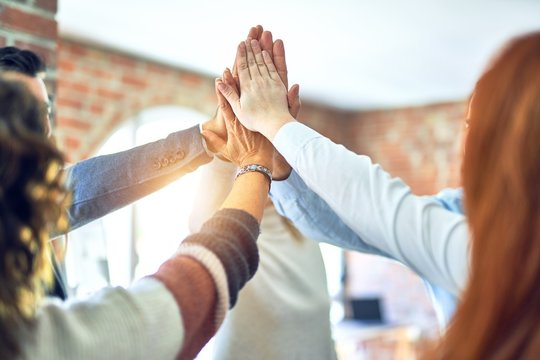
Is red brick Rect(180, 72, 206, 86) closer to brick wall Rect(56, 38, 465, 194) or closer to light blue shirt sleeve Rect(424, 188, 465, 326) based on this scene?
brick wall Rect(56, 38, 465, 194)

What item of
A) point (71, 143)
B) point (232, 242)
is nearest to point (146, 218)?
point (71, 143)

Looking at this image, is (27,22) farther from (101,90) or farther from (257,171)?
(101,90)

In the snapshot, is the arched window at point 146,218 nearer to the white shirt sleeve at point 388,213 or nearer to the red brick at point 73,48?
the red brick at point 73,48

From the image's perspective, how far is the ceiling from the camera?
10.3ft

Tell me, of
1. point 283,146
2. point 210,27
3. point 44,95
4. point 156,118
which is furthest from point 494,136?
point 156,118

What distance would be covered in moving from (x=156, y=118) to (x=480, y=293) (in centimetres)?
372

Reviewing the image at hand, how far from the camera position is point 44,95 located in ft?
4.19

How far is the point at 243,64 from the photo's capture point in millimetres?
1251

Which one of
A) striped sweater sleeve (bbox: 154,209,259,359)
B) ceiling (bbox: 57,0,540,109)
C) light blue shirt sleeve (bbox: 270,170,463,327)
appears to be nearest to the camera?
striped sweater sleeve (bbox: 154,209,259,359)

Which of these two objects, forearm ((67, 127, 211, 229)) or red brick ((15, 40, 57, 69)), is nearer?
forearm ((67, 127, 211, 229))

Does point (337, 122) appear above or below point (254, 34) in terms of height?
below

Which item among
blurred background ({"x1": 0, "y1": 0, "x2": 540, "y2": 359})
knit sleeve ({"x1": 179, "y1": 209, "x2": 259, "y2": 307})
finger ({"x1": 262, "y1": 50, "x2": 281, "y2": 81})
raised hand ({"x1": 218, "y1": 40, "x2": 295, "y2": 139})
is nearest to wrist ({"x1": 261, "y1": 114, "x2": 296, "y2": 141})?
raised hand ({"x1": 218, "y1": 40, "x2": 295, "y2": 139})

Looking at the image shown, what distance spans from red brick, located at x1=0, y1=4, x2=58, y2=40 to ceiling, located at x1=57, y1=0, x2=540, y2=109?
1559mm

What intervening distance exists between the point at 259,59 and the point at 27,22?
0.65 m
